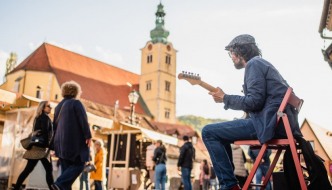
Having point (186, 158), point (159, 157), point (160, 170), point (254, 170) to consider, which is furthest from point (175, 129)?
point (254, 170)

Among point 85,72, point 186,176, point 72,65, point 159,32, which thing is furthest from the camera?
point 159,32

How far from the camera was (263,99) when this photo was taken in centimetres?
331

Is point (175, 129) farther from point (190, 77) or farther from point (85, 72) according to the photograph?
point (190, 77)

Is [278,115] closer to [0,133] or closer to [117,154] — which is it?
[0,133]

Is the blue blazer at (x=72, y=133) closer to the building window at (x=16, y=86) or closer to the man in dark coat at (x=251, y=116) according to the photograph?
the man in dark coat at (x=251, y=116)

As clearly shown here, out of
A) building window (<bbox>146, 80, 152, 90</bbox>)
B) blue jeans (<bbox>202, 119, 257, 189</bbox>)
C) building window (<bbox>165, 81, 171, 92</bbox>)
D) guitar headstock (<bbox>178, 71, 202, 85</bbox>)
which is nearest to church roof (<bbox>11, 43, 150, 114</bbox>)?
building window (<bbox>146, 80, 152, 90</bbox>)

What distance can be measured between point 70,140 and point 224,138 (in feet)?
8.40

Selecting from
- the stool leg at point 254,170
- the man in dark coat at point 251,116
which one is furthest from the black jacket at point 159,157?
the stool leg at point 254,170

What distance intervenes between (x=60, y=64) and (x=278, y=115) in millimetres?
51632

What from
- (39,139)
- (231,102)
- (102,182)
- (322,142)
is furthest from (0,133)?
(322,142)

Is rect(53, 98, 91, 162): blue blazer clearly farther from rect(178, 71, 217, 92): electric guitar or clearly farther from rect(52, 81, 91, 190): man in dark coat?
rect(178, 71, 217, 92): electric guitar

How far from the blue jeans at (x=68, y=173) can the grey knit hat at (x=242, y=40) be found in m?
2.75

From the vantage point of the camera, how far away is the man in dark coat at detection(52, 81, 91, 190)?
4.96 m

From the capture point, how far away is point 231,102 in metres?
3.44
